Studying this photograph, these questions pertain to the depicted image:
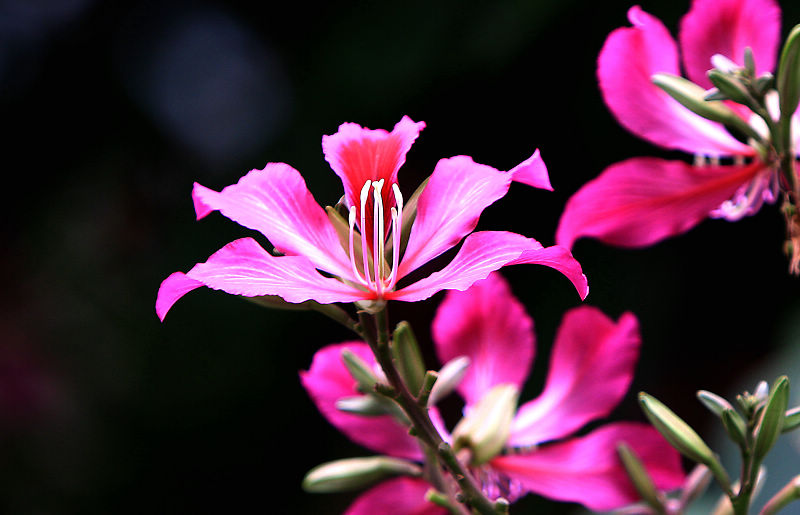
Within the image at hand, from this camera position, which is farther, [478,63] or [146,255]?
[146,255]

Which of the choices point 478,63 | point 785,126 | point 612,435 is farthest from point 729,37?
point 478,63

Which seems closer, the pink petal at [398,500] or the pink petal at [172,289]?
the pink petal at [172,289]

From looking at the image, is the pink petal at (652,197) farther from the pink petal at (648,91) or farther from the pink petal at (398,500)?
the pink petal at (398,500)

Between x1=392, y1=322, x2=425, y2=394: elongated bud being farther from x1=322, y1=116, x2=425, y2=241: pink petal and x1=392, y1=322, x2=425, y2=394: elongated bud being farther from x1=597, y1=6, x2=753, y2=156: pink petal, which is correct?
x1=597, y1=6, x2=753, y2=156: pink petal

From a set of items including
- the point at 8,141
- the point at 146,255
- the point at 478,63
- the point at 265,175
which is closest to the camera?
the point at 265,175

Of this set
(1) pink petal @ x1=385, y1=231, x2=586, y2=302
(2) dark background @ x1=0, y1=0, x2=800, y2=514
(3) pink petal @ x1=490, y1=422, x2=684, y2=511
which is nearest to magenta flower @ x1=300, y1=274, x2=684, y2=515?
(3) pink petal @ x1=490, y1=422, x2=684, y2=511

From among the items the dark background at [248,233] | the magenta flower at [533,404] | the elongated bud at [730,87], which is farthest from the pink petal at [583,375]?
the dark background at [248,233]

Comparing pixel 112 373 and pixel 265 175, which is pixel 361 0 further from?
pixel 265 175
